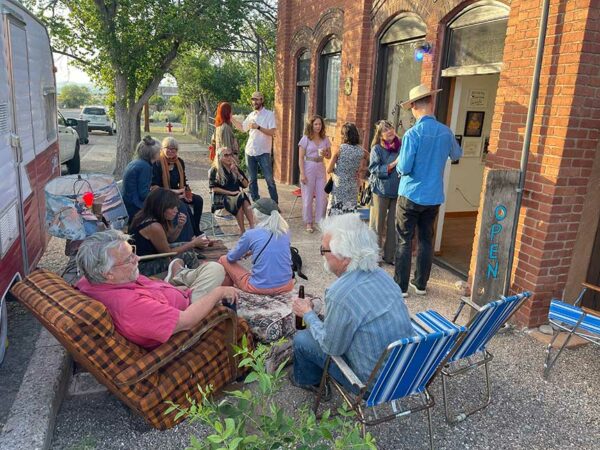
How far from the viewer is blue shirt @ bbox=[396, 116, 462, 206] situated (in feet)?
14.9

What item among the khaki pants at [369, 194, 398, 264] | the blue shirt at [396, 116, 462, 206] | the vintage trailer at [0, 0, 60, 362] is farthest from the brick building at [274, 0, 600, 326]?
the vintage trailer at [0, 0, 60, 362]

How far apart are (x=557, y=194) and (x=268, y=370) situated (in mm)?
2661

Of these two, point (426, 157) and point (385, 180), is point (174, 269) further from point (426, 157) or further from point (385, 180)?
point (385, 180)

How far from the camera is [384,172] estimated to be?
545 centimetres

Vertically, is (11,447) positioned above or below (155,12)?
below

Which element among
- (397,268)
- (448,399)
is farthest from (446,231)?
(448,399)

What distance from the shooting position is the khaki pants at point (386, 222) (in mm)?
5766

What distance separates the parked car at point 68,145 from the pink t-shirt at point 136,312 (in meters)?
9.37

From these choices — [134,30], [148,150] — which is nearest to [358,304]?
[148,150]

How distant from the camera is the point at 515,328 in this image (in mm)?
4285

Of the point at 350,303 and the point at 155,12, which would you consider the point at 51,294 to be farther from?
the point at 155,12

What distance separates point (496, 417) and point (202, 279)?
2.19 metres

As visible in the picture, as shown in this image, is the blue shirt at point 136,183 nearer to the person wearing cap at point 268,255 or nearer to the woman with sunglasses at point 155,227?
the woman with sunglasses at point 155,227

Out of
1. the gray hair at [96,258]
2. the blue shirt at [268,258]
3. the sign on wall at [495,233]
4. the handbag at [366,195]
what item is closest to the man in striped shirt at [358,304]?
the blue shirt at [268,258]
